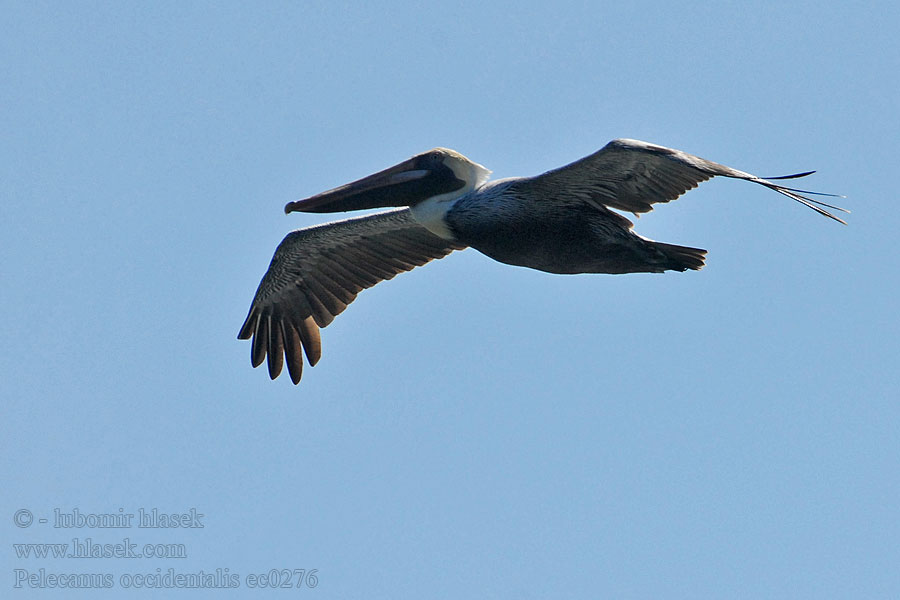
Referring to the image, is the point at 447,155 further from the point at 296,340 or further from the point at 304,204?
the point at 296,340

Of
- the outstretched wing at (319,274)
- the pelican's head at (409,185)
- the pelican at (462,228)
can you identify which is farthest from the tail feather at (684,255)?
the outstretched wing at (319,274)

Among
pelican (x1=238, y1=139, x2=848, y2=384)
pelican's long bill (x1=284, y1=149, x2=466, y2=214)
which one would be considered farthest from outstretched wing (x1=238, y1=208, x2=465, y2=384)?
pelican's long bill (x1=284, y1=149, x2=466, y2=214)

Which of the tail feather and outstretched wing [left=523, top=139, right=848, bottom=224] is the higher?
outstretched wing [left=523, top=139, right=848, bottom=224]

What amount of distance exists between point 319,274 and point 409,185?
2.42 metres

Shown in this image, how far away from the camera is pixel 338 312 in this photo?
13211 mm

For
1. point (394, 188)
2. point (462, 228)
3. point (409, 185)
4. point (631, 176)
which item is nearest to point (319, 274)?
point (394, 188)

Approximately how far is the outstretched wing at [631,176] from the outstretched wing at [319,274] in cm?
287

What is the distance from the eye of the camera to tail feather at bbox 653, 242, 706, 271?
10070 millimetres

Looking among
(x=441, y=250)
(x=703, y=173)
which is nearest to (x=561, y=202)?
(x=703, y=173)

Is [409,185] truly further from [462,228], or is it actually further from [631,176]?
[631,176]

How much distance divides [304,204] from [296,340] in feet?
6.95

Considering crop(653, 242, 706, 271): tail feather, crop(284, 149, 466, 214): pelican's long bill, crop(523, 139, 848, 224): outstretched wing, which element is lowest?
crop(653, 242, 706, 271): tail feather

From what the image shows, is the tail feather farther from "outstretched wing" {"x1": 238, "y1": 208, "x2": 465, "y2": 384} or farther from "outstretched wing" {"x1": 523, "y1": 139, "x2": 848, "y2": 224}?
"outstretched wing" {"x1": 238, "y1": 208, "x2": 465, "y2": 384}

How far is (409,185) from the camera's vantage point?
11.2 metres
